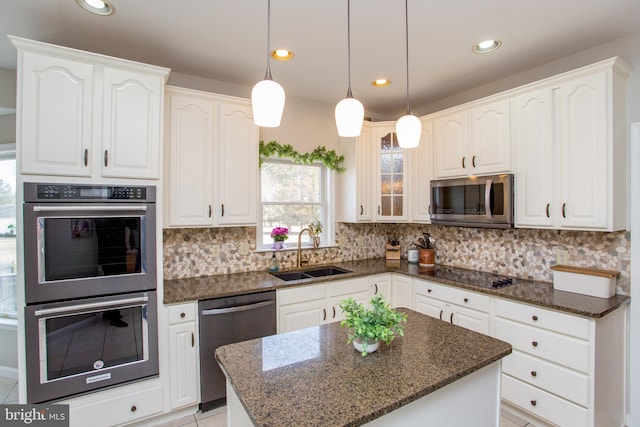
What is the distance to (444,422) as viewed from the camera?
1.32 m

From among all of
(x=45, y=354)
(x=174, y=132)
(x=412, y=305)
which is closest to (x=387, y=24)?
(x=174, y=132)

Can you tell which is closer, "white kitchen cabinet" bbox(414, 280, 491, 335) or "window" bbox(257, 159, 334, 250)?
"white kitchen cabinet" bbox(414, 280, 491, 335)

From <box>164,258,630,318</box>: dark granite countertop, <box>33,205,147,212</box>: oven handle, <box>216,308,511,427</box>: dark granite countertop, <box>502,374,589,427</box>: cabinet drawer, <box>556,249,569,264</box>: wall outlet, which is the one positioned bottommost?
<box>502,374,589,427</box>: cabinet drawer

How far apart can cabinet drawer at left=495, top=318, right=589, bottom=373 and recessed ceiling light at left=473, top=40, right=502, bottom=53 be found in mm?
2111

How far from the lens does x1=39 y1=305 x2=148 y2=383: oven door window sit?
1.92 meters

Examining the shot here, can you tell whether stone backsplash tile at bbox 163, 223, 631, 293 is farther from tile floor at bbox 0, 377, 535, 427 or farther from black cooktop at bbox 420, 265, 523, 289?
tile floor at bbox 0, 377, 535, 427

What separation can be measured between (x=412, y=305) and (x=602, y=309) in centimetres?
150

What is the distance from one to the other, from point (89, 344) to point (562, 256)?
3601 millimetres

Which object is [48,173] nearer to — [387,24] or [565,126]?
[387,24]

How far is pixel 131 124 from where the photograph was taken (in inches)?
85.2

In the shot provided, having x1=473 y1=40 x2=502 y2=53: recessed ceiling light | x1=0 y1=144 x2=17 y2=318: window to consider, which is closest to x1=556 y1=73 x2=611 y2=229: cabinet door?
x1=473 y1=40 x2=502 y2=53: recessed ceiling light

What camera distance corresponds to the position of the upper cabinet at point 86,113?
1878 millimetres

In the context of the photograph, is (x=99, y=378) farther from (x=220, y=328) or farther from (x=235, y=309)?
(x=235, y=309)

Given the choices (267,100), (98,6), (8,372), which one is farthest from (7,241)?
(267,100)
